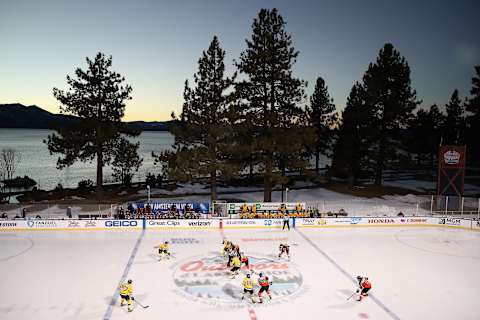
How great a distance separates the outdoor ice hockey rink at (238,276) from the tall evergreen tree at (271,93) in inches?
377

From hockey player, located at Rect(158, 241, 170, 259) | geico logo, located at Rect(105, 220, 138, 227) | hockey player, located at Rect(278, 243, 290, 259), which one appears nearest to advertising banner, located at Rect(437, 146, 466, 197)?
hockey player, located at Rect(278, 243, 290, 259)

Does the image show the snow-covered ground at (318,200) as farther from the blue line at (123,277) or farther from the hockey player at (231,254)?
the hockey player at (231,254)

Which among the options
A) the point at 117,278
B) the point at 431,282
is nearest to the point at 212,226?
the point at 117,278

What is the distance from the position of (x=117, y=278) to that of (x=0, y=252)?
9.52 meters

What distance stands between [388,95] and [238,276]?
1427 inches

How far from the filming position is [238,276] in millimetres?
19641

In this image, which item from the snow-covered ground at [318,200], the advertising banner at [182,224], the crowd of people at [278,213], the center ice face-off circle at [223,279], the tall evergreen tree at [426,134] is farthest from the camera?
the tall evergreen tree at [426,134]

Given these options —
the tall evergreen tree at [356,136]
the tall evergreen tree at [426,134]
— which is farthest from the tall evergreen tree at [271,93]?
the tall evergreen tree at [426,134]

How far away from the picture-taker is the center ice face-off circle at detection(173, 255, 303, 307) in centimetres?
1700

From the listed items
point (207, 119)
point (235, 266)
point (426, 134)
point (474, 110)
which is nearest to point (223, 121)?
point (207, 119)

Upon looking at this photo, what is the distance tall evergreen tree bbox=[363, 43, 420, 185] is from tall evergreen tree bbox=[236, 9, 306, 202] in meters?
14.4

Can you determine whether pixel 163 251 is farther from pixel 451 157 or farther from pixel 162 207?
pixel 451 157

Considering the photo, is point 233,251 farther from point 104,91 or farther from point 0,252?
point 104,91

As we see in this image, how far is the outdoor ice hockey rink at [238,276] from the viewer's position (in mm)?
15648
